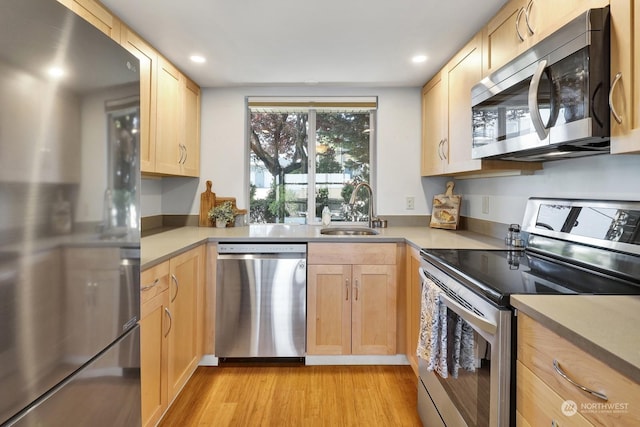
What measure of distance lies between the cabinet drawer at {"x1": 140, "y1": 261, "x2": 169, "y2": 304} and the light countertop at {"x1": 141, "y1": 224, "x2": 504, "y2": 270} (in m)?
0.05

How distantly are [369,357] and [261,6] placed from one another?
227cm

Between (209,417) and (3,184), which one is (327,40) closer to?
(3,184)

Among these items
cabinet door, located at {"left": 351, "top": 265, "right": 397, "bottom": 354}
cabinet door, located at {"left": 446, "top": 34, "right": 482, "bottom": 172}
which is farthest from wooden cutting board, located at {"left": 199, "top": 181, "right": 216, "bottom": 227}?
cabinet door, located at {"left": 446, "top": 34, "right": 482, "bottom": 172}

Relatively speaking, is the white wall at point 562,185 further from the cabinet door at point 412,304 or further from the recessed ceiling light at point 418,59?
the recessed ceiling light at point 418,59

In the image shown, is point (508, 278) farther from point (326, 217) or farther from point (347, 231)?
point (326, 217)

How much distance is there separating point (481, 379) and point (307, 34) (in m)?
1.91

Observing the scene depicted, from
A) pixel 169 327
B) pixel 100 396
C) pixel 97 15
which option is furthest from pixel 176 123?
pixel 100 396

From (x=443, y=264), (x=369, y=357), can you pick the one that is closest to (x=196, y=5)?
(x=443, y=264)

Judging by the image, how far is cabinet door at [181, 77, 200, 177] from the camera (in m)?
2.69

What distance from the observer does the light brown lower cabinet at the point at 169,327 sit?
1.58 m

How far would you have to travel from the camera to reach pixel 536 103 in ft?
4.15

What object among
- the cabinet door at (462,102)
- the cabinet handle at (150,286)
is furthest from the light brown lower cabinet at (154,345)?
the cabinet door at (462,102)

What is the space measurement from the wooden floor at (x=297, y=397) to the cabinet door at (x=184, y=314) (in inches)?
6.0

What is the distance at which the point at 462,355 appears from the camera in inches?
52.4
